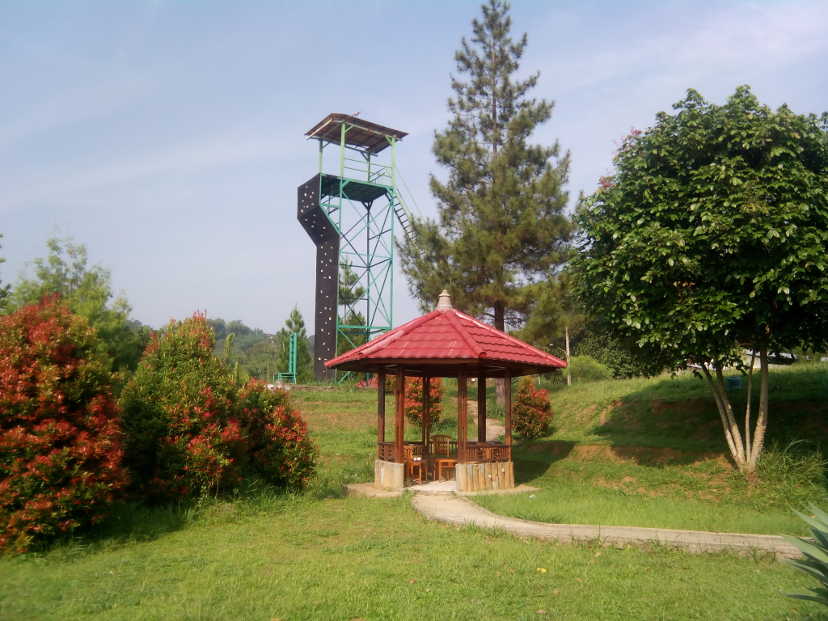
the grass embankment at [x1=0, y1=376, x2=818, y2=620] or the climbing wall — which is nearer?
the grass embankment at [x1=0, y1=376, x2=818, y2=620]

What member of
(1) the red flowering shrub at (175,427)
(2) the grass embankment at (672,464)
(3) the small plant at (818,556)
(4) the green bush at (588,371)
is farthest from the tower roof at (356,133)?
(3) the small plant at (818,556)

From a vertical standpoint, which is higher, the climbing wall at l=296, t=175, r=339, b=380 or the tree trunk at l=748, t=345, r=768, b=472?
the climbing wall at l=296, t=175, r=339, b=380

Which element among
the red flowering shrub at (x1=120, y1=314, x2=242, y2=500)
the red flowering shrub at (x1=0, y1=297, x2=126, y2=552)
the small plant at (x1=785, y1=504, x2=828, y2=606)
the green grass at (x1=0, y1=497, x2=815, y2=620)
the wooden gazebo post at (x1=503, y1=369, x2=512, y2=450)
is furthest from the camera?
the wooden gazebo post at (x1=503, y1=369, x2=512, y2=450)

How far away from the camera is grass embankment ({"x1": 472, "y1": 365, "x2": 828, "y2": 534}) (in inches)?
345

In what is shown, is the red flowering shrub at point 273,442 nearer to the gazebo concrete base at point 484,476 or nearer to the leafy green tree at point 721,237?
the gazebo concrete base at point 484,476

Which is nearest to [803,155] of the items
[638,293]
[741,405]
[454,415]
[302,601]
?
[638,293]

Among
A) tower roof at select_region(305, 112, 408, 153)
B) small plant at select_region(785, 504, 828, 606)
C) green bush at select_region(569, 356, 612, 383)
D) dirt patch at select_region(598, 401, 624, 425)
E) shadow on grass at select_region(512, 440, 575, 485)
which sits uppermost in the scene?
tower roof at select_region(305, 112, 408, 153)

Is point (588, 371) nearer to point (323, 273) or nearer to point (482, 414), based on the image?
point (323, 273)

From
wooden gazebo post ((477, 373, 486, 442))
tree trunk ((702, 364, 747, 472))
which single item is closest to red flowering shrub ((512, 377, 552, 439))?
wooden gazebo post ((477, 373, 486, 442))

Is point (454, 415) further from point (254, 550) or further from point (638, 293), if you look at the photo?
point (254, 550)

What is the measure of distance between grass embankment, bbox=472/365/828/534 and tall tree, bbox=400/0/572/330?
5.48 m

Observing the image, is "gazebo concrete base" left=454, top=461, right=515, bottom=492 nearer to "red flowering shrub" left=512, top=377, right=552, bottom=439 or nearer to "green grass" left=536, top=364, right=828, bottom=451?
"green grass" left=536, top=364, right=828, bottom=451

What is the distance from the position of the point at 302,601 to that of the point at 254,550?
82.4 inches

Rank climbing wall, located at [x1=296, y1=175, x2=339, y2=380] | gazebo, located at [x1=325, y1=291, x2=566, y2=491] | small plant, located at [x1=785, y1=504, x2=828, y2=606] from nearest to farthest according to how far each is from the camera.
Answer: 1. small plant, located at [x1=785, y1=504, x2=828, y2=606]
2. gazebo, located at [x1=325, y1=291, x2=566, y2=491]
3. climbing wall, located at [x1=296, y1=175, x2=339, y2=380]
